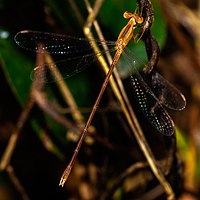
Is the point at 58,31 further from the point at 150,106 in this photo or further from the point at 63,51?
the point at 150,106

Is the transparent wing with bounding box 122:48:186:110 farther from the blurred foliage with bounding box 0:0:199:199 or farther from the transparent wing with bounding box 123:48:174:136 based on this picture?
the blurred foliage with bounding box 0:0:199:199

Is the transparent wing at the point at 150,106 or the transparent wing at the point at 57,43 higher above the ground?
the transparent wing at the point at 57,43

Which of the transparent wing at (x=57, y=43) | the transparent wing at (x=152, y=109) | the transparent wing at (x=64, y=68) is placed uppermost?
the transparent wing at (x=57, y=43)

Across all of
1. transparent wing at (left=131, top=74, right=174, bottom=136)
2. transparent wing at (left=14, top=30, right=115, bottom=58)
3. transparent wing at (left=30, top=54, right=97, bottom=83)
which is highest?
transparent wing at (left=14, top=30, right=115, bottom=58)

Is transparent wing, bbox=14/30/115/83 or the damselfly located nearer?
the damselfly

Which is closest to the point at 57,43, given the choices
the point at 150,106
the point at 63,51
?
the point at 63,51

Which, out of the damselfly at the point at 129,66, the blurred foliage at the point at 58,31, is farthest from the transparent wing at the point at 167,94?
the blurred foliage at the point at 58,31

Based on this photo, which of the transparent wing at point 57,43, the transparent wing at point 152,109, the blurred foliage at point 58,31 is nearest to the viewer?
the transparent wing at point 152,109

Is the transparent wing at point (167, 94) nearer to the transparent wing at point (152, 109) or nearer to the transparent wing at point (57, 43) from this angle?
the transparent wing at point (152, 109)

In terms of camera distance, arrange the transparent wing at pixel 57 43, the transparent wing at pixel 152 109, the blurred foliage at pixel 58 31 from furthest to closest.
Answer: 1. the blurred foliage at pixel 58 31
2. the transparent wing at pixel 57 43
3. the transparent wing at pixel 152 109

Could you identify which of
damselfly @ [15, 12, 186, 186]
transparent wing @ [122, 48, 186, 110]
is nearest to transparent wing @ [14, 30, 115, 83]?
damselfly @ [15, 12, 186, 186]

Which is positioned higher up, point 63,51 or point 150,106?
point 63,51

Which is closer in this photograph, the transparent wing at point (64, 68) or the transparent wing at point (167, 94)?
A: the transparent wing at point (167, 94)
